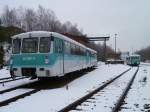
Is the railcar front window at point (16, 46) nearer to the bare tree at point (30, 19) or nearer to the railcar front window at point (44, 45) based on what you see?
the railcar front window at point (44, 45)

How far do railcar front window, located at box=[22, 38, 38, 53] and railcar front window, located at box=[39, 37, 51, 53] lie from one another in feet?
0.90

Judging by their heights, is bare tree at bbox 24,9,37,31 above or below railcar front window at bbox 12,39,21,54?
above

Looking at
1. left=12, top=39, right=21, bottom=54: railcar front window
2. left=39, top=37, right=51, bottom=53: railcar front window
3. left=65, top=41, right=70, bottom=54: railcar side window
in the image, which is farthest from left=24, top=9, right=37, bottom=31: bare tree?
left=39, top=37, right=51, bottom=53: railcar front window

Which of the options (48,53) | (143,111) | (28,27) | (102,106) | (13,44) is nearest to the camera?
(143,111)

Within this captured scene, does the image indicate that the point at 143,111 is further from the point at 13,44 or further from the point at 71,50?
the point at 71,50

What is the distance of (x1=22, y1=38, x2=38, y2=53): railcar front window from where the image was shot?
1579cm

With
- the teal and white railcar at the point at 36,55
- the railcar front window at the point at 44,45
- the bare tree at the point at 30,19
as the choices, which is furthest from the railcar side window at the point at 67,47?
the bare tree at the point at 30,19

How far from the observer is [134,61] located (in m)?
62.0

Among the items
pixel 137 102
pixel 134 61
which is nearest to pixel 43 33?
pixel 137 102

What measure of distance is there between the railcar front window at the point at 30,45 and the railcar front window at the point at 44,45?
28 centimetres

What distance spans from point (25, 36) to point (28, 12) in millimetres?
73256

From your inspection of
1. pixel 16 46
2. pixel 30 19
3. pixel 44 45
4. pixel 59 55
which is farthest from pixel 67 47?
pixel 30 19

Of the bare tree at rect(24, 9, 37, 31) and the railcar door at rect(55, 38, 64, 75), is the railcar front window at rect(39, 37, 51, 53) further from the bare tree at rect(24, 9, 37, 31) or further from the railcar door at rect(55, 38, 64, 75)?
the bare tree at rect(24, 9, 37, 31)

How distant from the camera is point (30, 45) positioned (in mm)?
15984
